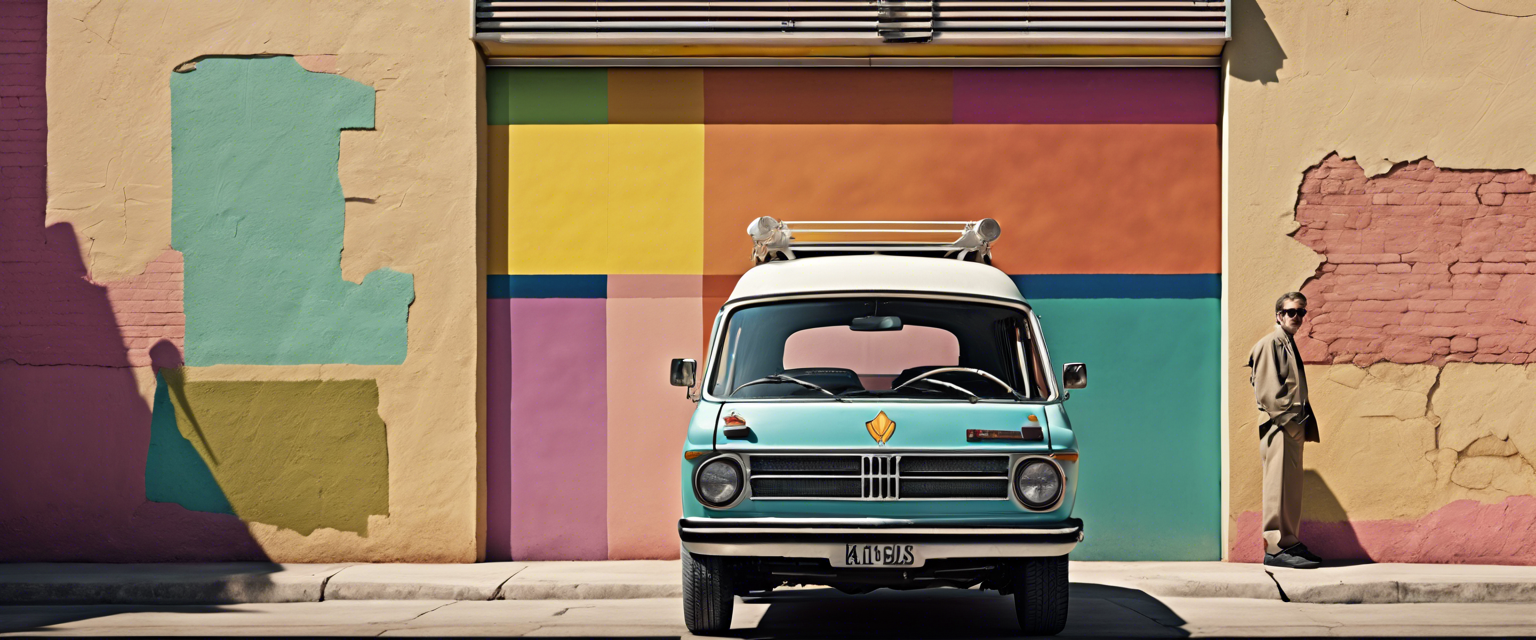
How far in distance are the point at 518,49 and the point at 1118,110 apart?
4961 millimetres

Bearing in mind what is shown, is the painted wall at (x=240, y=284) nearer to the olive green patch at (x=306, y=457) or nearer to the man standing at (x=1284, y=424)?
the olive green patch at (x=306, y=457)

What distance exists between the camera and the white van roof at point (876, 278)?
686 cm

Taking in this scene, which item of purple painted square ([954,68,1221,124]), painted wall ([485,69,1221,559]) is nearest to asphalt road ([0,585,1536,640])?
painted wall ([485,69,1221,559])

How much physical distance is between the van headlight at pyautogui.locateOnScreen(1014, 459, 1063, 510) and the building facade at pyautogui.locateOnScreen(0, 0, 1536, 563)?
3867mm

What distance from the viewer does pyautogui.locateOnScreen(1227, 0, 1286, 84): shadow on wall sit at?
9.73m

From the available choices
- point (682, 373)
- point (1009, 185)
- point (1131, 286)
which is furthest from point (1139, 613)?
point (1009, 185)

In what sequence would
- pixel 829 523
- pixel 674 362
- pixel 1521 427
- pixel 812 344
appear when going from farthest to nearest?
pixel 1521 427, pixel 812 344, pixel 674 362, pixel 829 523

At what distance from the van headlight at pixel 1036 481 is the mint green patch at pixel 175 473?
6707 mm

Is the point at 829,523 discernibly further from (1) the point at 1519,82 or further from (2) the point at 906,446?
(1) the point at 1519,82

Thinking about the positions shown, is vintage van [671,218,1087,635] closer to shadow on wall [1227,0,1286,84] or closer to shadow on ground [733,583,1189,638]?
shadow on ground [733,583,1189,638]

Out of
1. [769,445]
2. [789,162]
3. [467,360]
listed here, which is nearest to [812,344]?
[769,445]

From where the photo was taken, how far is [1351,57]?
968 cm

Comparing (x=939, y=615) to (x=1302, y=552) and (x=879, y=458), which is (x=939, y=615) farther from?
(x=1302, y=552)

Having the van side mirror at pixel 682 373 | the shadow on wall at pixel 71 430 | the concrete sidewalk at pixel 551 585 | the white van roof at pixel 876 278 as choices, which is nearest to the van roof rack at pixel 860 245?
the white van roof at pixel 876 278
